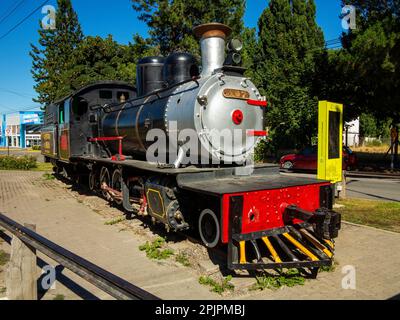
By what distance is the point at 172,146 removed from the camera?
6.29 meters

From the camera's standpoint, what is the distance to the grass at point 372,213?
285 inches

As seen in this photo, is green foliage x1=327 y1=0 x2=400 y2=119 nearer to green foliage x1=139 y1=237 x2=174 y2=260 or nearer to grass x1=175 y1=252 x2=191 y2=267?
green foliage x1=139 y1=237 x2=174 y2=260

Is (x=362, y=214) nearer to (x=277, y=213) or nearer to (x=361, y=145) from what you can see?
(x=277, y=213)

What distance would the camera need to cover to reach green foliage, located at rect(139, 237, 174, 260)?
17.6 feet

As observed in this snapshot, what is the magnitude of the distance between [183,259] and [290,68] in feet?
71.3

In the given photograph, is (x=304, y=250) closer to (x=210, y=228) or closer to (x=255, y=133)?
(x=210, y=228)

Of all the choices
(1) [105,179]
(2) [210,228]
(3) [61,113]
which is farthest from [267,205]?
(3) [61,113]

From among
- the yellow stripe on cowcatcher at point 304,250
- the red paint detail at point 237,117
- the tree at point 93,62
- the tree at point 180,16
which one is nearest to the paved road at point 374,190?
the red paint detail at point 237,117

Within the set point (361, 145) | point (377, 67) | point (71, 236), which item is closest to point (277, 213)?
point (71, 236)

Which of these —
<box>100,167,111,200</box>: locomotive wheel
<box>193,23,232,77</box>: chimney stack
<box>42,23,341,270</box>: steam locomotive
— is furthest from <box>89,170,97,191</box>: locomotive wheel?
<box>193,23,232,77</box>: chimney stack

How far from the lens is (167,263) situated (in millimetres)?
5121

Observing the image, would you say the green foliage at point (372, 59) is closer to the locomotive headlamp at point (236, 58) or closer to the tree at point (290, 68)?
the tree at point (290, 68)
